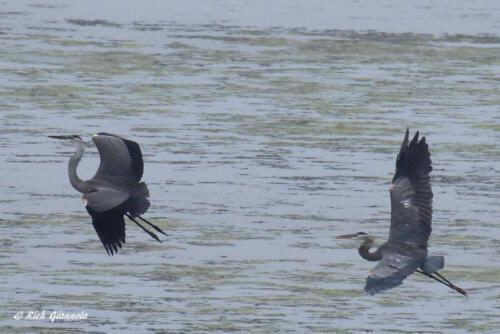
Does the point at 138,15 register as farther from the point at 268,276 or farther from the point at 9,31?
the point at 268,276

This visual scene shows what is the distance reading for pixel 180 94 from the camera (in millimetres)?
19406

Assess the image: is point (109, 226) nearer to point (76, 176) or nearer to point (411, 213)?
point (76, 176)

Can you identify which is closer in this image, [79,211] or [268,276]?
[268,276]

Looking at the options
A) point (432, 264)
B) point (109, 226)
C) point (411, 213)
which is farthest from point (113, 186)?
point (432, 264)

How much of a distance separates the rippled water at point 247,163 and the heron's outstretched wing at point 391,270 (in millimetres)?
549

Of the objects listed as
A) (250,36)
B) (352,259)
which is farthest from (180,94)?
(352,259)

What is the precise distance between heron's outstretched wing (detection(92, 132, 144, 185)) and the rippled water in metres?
0.76

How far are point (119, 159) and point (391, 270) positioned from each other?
2189mm

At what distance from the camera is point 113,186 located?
10.5 metres

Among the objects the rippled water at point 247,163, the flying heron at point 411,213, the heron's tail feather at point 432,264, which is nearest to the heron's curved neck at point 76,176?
the rippled water at point 247,163

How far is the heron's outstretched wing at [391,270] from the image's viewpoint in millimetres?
8906

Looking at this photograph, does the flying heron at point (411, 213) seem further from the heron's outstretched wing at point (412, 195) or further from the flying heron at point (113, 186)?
the flying heron at point (113, 186)

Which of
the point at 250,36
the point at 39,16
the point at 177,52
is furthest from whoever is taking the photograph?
the point at 39,16

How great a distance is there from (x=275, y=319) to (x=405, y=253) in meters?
1.00
